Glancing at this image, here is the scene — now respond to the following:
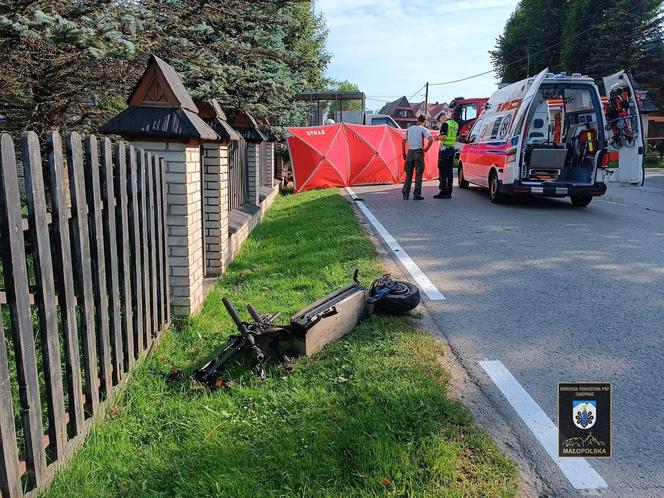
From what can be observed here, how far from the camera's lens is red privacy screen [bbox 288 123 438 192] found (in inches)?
621

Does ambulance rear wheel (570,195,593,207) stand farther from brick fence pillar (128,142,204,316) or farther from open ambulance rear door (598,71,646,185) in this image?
brick fence pillar (128,142,204,316)

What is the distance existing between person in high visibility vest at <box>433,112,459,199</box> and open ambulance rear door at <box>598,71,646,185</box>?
3265mm

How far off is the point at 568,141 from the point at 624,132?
55.2 inches

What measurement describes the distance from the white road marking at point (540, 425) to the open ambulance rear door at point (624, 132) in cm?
895

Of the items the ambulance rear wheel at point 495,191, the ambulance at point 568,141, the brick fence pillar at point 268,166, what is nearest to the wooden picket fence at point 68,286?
the ambulance at point 568,141

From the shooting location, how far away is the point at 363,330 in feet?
13.2

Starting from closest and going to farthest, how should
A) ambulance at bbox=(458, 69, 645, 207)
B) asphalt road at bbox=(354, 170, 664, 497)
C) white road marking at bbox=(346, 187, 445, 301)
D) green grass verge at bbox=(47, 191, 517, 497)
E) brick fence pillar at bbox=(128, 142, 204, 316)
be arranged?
green grass verge at bbox=(47, 191, 517, 497)
asphalt road at bbox=(354, 170, 664, 497)
brick fence pillar at bbox=(128, 142, 204, 316)
white road marking at bbox=(346, 187, 445, 301)
ambulance at bbox=(458, 69, 645, 207)

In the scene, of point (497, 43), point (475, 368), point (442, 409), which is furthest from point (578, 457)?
point (497, 43)

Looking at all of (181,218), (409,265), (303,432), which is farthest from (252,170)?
(303,432)

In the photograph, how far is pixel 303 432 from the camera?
2.74m

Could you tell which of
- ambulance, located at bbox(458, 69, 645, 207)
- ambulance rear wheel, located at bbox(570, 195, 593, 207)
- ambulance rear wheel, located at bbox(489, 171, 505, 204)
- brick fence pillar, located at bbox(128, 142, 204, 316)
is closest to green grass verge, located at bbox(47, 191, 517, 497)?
brick fence pillar, located at bbox(128, 142, 204, 316)

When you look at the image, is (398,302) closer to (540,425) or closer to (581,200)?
(540,425)

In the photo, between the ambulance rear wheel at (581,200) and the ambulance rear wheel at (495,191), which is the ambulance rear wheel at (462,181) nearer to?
the ambulance rear wheel at (495,191)

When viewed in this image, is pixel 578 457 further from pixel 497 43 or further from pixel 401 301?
pixel 497 43
